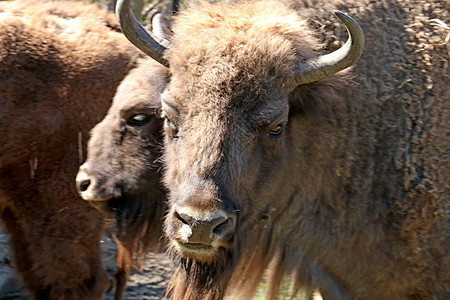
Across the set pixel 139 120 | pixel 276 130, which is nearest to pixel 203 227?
pixel 276 130

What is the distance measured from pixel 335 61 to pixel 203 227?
1129mm

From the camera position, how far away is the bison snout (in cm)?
307

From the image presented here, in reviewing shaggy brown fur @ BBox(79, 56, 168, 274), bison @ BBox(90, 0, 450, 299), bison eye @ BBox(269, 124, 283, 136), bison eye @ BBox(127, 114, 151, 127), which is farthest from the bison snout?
bison eye @ BBox(127, 114, 151, 127)

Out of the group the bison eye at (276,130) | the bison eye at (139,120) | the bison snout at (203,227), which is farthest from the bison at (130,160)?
the bison snout at (203,227)

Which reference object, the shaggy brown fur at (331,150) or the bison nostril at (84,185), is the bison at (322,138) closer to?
the shaggy brown fur at (331,150)

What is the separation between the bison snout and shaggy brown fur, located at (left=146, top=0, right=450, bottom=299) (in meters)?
0.19

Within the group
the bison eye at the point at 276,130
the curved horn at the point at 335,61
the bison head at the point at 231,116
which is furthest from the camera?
the bison eye at the point at 276,130

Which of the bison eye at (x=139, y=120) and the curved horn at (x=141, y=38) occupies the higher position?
the curved horn at (x=141, y=38)

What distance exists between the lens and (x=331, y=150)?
3768 millimetres

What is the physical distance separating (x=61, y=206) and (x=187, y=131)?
6.08 feet

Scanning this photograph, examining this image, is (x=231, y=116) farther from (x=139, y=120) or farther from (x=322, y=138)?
(x=139, y=120)

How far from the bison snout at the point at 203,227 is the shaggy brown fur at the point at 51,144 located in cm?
187

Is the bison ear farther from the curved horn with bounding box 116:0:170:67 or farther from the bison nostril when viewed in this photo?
the bison nostril

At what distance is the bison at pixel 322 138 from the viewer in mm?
3420
